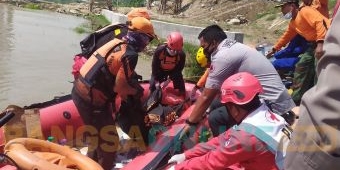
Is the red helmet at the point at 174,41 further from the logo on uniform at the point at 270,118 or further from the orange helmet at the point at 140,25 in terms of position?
the logo on uniform at the point at 270,118

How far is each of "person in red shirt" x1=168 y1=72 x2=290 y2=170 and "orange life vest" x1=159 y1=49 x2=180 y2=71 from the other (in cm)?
240

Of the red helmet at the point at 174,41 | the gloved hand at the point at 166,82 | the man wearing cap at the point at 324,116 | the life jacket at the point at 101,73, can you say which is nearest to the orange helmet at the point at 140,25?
the life jacket at the point at 101,73

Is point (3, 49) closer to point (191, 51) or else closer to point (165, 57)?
point (191, 51)

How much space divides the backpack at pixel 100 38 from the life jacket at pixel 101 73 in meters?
0.21

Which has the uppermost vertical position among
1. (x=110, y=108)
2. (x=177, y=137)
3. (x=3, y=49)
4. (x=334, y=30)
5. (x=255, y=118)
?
(x=334, y=30)

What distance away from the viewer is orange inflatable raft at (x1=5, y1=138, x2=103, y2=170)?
291cm

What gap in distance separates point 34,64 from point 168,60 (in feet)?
25.1

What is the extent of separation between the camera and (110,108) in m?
3.73

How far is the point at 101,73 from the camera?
3490 millimetres

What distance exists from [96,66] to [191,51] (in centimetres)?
677

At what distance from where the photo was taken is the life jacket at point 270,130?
2.44 metres

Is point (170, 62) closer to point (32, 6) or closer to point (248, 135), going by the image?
point (248, 135)

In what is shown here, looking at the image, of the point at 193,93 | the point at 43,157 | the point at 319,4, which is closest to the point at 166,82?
the point at 193,93

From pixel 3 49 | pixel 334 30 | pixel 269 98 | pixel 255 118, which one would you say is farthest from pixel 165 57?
pixel 3 49
